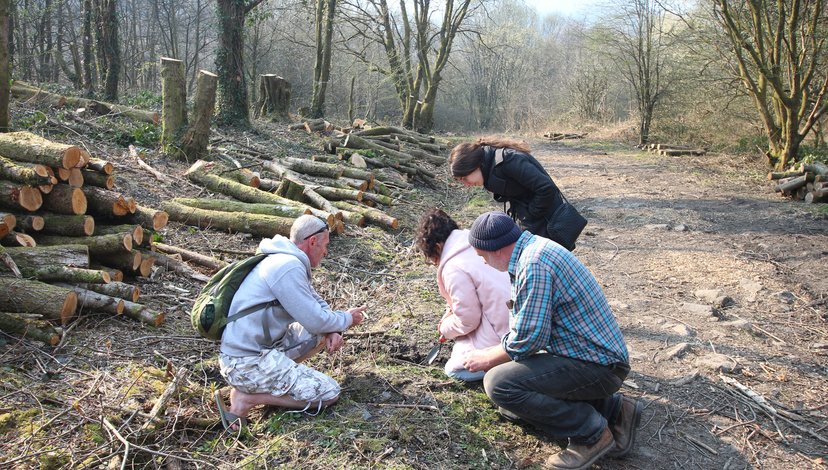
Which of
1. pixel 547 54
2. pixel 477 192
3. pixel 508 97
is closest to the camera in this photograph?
pixel 477 192

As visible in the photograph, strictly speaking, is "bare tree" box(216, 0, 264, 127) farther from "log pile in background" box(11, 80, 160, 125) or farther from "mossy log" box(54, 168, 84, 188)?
"mossy log" box(54, 168, 84, 188)

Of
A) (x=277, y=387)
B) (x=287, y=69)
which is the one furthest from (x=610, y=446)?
(x=287, y=69)

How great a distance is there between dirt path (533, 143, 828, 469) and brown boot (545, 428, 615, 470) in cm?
20

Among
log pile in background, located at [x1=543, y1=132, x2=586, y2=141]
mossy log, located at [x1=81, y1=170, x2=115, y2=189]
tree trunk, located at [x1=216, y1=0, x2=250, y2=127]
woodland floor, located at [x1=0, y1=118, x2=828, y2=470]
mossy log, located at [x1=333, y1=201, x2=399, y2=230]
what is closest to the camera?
woodland floor, located at [x1=0, y1=118, x2=828, y2=470]

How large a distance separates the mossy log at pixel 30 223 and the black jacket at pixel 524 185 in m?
3.88

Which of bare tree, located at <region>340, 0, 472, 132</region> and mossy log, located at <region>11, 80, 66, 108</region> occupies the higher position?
bare tree, located at <region>340, 0, 472, 132</region>

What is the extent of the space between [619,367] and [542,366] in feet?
1.32

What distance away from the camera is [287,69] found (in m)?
32.8

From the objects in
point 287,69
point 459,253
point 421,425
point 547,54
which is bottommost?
point 421,425

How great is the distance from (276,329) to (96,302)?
77.5 inches

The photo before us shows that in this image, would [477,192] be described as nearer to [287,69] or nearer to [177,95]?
[177,95]

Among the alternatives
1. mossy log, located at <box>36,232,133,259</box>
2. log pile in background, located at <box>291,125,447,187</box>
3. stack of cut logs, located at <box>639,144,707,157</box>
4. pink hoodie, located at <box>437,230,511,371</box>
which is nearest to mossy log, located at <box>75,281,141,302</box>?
mossy log, located at <box>36,232,133,259</box>

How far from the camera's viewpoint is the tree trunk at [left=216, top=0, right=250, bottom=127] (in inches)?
503

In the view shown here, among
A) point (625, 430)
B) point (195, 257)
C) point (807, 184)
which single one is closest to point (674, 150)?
point (807, 184)
